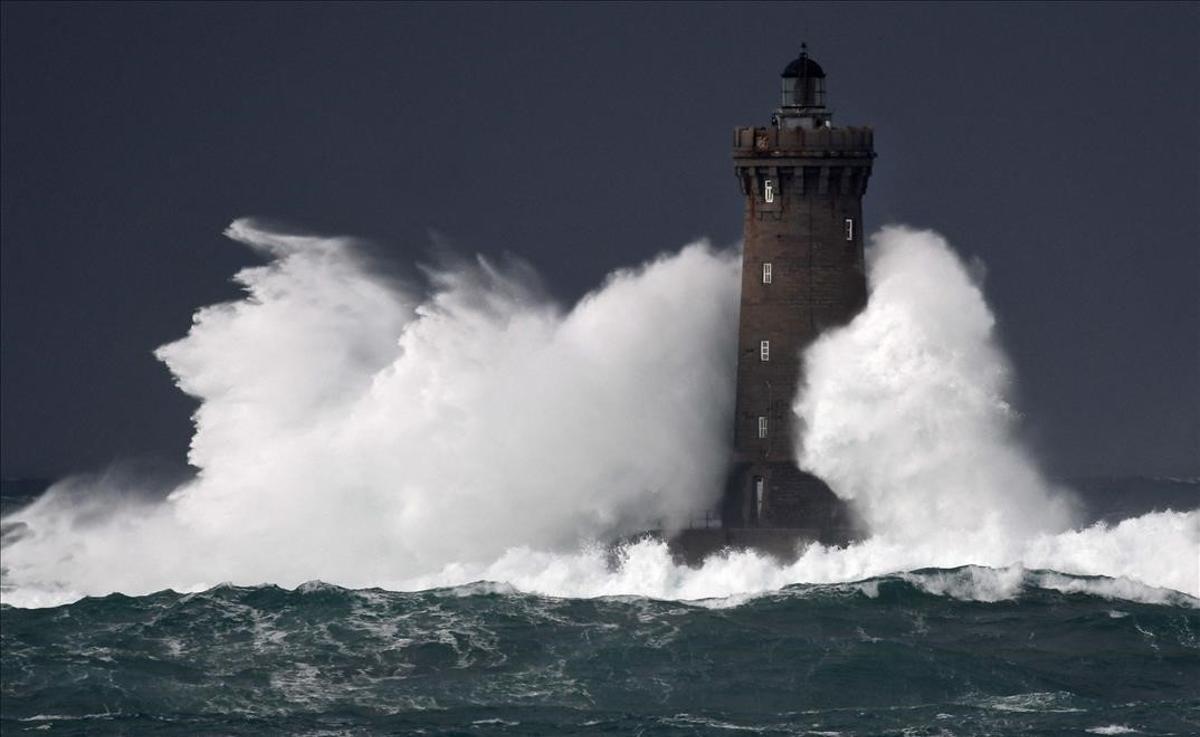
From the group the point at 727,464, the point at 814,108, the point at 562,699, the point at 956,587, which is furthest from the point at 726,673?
the point at 814,108

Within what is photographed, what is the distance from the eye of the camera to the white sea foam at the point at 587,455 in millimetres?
54094

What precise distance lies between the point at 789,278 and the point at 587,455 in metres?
5.58

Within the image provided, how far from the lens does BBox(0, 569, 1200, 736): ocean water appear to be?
43.3 m

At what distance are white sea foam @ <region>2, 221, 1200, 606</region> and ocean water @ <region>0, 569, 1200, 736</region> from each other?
171cm

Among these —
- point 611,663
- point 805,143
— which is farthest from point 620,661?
point 805,143

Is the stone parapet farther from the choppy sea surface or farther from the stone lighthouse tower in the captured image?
the choppy sea surface

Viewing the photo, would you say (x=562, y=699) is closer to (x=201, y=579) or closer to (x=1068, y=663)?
(x=1068, y=663)

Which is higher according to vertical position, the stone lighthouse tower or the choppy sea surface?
the stone lighthouse tower

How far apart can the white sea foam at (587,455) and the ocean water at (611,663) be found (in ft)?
5.63

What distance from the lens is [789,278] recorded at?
55.0 metres

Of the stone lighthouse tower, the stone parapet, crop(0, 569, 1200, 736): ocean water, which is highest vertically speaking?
the stone parapet

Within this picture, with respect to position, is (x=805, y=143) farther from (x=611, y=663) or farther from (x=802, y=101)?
(x=611, y=663)

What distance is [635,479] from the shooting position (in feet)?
186

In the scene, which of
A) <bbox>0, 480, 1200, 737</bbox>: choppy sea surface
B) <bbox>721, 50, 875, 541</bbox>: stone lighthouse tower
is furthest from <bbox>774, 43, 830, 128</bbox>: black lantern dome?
<bbox>0, 480, 1200, 737</bbox>: choppy sea surface
